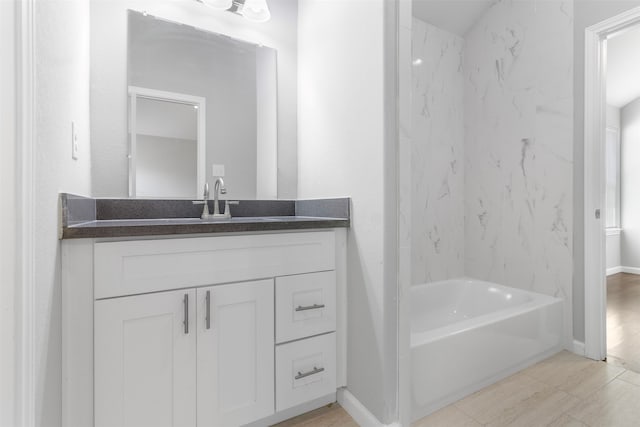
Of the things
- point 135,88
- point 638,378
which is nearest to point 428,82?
point 135,88

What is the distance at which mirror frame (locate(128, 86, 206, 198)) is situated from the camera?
5.18ft

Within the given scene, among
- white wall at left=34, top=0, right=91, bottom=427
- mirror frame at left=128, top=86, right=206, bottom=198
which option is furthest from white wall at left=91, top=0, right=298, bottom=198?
white wall at left=34, top=0, right=91, bottom=427

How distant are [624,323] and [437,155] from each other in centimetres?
197

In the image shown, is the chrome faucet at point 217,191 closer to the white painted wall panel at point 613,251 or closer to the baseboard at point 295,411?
the baseboard at point 295,411

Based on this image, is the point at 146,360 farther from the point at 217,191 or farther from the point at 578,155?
the point at 578,155

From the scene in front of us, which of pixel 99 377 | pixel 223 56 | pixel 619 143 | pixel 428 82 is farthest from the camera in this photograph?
pixel 619 143

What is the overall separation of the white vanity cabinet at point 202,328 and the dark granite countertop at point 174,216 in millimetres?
43

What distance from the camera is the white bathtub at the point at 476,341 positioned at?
143cm

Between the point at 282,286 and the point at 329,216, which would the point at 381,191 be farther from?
the point at 282,286

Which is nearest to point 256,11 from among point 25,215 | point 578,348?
point 25,215

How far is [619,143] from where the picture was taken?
437 cm

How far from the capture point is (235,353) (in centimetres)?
122

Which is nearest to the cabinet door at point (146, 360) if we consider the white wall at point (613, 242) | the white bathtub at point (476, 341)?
the white bathtub at point (476, 341)

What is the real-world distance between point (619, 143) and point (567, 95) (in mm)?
3442
